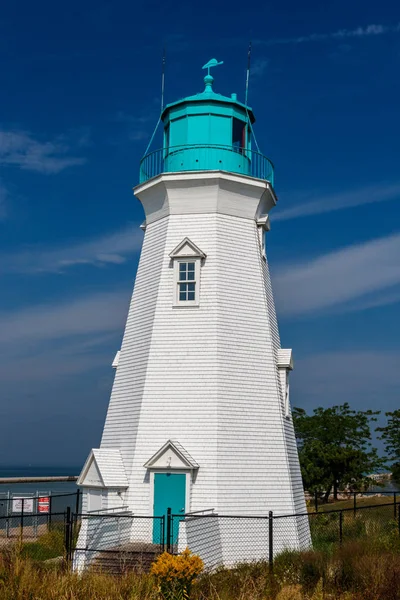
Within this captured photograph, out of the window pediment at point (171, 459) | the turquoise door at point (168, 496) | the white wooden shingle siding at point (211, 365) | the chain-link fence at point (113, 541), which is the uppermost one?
the white wooden shingle siding at point (211, 365)

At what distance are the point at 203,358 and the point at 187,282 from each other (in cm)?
207

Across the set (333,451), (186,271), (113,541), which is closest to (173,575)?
(113,541)

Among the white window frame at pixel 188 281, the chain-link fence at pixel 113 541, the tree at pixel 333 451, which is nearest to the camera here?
the chain-link fence at pixel 113 541

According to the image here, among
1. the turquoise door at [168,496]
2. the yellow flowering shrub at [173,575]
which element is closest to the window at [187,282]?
the turquoise door at [168,496]

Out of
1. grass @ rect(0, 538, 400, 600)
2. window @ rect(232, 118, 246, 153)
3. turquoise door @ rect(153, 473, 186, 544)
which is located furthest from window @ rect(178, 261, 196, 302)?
grass @ rect(0, 538, 400, 600)

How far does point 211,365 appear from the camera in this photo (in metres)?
17.1

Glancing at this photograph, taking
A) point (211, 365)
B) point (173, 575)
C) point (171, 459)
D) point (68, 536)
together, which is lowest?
point (68, 536)

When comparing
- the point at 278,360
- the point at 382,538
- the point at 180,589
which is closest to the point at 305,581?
the point at 180,589

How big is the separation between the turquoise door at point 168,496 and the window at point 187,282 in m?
4.43

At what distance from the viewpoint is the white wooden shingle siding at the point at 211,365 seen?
54.6ft

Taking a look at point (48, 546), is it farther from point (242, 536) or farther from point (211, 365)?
point (211, 365)

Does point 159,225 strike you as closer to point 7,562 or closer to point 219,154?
point 219,154

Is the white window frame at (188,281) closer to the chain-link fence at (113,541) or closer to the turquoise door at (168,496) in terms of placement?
the turquoise door at (168,496)

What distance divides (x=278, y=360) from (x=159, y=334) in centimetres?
329
